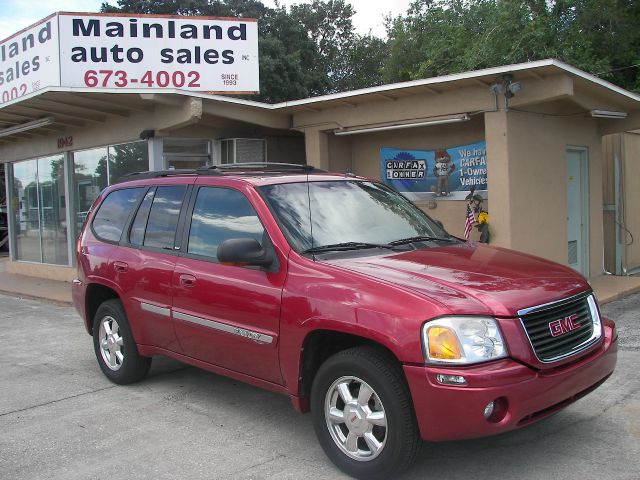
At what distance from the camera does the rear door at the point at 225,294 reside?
4.27m

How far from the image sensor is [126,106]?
35.0ft

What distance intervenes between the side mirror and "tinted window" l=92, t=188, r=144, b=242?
6.65ft

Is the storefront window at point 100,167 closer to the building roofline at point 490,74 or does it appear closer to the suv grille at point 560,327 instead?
the building roofline at point 490,74

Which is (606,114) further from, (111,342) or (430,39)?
(430,39)

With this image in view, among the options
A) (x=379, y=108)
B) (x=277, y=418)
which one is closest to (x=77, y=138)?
(x=379, y=108)

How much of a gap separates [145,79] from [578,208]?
26.5 ft

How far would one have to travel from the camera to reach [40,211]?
14.2 metres

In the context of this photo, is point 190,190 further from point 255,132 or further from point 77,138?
point 77,138

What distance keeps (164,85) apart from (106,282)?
23.3 feet

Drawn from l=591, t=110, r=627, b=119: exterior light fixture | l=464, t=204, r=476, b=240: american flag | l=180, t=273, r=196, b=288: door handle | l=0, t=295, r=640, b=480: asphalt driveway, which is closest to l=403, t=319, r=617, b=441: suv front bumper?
l=0, t=295, r=640, b=480: asphalt driveway

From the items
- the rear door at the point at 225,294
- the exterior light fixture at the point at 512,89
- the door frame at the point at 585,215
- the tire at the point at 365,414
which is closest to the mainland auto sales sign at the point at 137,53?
the exterior light fixture at the point at 512,89

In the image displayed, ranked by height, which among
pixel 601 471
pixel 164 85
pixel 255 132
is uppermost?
pixel 164 85

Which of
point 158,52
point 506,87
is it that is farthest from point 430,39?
point 506,87

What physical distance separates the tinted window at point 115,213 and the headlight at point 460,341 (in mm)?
3421
